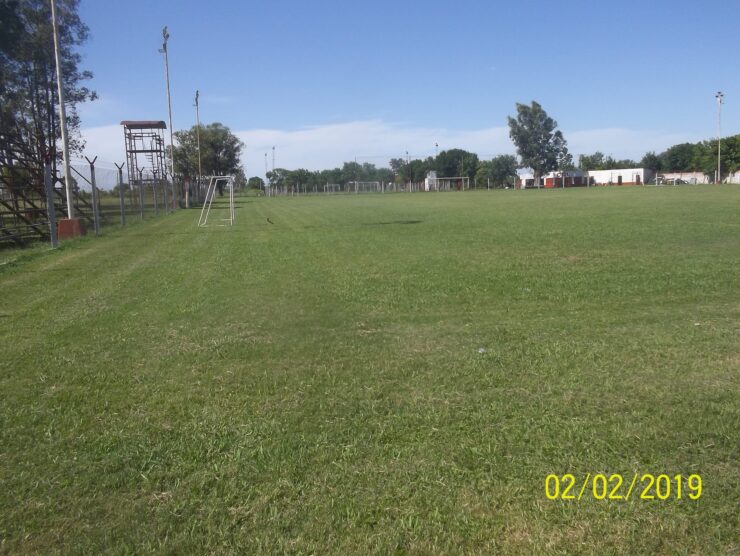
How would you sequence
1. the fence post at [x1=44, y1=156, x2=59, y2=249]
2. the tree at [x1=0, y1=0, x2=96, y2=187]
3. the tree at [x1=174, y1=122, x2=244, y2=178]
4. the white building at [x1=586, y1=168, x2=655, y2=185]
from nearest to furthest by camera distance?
the fence post at [x1=44, y1=156, x2=59, y2=249], the tree at [x1=0, y1=0, x2=96, y2=187], the tree at [x1=174, y1=122, x2=244, y2=178], the white building at [x1=586, y1=168, x2=655, y2=185]

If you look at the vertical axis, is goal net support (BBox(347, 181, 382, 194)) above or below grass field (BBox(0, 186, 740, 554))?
above

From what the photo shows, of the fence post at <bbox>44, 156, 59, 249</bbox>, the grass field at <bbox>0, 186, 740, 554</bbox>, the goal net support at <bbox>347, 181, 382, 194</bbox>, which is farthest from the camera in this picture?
the goal net support at <bbox>347, 181, 382, 194</bbox>

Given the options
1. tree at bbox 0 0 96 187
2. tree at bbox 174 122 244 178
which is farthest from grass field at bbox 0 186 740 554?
tree at bbox 174 122 244 178

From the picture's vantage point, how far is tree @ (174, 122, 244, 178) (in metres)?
80.0

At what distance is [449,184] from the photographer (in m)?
110

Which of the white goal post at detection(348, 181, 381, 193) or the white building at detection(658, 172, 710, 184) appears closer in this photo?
the white goal post at detection(348, 181, 381, 193)

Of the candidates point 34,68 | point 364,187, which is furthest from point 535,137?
point 34,68

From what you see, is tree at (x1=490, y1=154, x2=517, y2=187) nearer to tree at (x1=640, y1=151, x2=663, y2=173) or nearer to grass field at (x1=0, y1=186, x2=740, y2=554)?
tree at (x1=640, y1=151, x2=663, y2=173)
